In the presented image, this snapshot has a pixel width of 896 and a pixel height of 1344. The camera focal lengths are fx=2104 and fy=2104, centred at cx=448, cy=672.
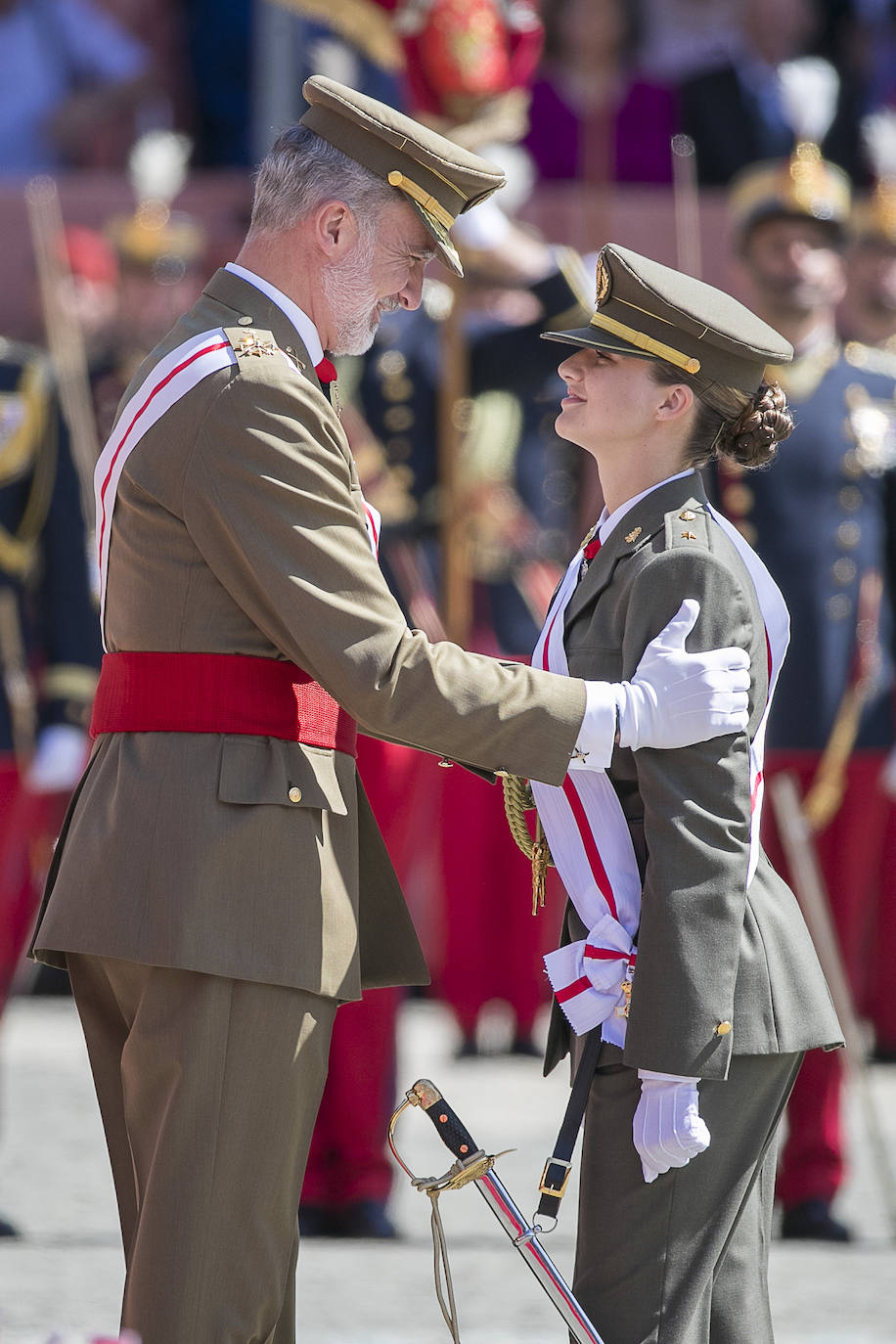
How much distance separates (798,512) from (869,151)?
2552 mm

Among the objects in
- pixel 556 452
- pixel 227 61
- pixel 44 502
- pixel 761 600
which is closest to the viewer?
pixel 761 600

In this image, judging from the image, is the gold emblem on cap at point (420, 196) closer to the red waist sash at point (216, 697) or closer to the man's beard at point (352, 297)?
the man's beard at point (352, 297)

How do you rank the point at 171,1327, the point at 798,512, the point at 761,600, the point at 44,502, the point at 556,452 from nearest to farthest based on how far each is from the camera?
the point at 171,1327, the point at 761,600, the point at 798,512, the point at 44,502, the point at 556,452

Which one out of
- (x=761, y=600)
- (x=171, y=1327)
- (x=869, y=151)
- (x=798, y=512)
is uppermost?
(x=869, y=151)

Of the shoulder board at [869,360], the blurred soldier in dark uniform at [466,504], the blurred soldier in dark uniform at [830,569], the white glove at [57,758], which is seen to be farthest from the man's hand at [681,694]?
the white glove at [57,758]

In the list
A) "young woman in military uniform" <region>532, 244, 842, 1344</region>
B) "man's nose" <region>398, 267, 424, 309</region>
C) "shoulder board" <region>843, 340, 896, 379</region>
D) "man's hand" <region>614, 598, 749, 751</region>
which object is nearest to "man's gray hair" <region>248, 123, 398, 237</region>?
"man's nose" <region>398, 267, 424, 309</region>

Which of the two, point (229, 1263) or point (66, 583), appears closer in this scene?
point (229, 1263)

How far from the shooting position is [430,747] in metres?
2.74

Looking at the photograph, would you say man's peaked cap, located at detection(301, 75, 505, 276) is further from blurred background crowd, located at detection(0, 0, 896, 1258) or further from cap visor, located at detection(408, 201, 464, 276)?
blurred background crowd, located at detection(0, 0, 896, 1258)

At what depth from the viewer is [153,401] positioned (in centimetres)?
279

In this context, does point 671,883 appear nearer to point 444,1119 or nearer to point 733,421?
point 444,1119

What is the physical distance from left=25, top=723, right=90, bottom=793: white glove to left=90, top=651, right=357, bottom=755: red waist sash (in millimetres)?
2613

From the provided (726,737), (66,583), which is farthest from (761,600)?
(66,583)

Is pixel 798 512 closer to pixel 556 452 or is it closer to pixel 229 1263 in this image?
pixel 556 452
